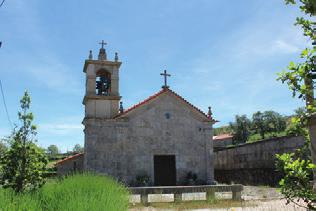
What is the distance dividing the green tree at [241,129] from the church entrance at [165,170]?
5179 cm

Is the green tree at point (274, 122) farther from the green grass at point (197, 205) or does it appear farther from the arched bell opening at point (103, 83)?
the green grass at point (197, 205)

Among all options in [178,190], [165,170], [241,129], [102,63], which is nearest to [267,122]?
[241,129]

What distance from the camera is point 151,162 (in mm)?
19719

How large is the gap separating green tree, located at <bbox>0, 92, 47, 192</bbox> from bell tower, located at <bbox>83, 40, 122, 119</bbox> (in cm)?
984

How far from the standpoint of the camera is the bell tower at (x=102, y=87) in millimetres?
19969

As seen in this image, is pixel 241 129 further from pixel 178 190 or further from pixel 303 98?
pixel 303 98

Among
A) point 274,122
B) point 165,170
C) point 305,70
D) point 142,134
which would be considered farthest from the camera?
point 274,122

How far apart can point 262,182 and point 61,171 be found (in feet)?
46.4

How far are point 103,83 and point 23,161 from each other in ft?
38.4

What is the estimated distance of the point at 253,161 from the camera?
73.1 ft

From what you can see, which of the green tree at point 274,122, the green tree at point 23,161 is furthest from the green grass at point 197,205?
the green tree at point 274,122

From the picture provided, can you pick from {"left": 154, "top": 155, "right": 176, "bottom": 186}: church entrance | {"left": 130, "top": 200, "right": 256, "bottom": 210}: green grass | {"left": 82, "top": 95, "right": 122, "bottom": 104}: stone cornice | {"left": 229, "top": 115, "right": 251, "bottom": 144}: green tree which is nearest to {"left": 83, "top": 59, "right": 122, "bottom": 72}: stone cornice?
{"left": 82, "top": 95, "right": 122, "bottom": 104}: stone cornice

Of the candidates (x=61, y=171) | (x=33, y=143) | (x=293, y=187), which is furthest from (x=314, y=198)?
(x=61, y=171)

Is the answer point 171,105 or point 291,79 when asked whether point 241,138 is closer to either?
point 171,105
